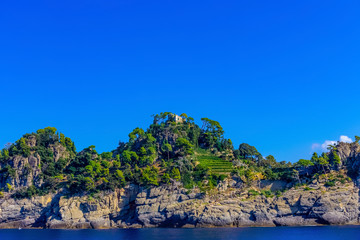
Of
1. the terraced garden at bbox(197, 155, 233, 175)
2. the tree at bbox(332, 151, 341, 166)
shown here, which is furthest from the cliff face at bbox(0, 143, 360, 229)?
the terraced garden at bbox(197, 155, 233, 175)

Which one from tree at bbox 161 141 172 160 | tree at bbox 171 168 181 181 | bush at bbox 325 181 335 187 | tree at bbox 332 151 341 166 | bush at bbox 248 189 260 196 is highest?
tree at bbox 161 141 172 160

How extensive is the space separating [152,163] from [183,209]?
20.6 metres

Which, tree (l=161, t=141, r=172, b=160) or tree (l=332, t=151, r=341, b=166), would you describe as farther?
tree (l=161, t=141, r=172, b=160)

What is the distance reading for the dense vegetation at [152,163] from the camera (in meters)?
80.9

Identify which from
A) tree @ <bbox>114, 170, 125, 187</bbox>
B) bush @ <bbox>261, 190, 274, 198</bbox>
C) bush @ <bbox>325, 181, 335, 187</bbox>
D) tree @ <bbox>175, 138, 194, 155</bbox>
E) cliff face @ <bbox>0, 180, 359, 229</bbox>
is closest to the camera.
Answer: cliff face @ <bbox>0, 180, 359, 229</bbox>

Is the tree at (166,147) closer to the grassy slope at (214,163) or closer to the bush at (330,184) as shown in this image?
the grassy slope at (214,163)

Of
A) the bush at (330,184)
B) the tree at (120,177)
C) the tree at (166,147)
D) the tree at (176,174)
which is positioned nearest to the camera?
the bush at (330,184)

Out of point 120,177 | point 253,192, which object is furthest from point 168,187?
point 253,192

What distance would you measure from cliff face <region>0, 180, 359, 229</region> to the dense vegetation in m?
2.86

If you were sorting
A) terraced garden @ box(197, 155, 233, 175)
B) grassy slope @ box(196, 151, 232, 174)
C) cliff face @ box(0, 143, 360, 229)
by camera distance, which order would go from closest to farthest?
cliff face @ box(0, 143, 360, 229) < terraced garden @ box(197, 155, 233, 175) < grassy slope @ box(196, 151, 232, 174)

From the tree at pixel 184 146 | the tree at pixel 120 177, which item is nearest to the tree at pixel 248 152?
the tree at pixel 184 146

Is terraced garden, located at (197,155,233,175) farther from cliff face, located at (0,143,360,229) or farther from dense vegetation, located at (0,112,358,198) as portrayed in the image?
cliff face, located at (0,143,360,229)

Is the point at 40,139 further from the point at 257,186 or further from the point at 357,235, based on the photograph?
the point at 357,235

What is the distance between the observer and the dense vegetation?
8088 centimetres
